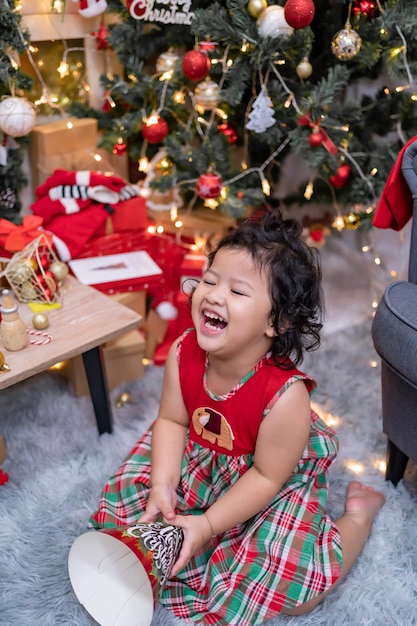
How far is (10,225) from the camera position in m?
1.53

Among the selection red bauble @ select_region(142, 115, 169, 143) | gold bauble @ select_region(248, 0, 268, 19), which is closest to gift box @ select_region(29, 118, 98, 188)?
red bauble @ select_region(142, 115, 169, 143)

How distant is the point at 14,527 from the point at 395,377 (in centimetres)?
78

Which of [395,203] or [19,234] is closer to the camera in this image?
[395,203]

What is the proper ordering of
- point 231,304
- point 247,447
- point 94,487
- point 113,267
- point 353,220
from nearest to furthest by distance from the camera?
1. point 231,304
2. point 247,447
3. point 94,487
4. point 113,267
5. point 353,220

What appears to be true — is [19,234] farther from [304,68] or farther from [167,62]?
[304,68]

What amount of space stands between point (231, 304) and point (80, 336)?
0.46 metres

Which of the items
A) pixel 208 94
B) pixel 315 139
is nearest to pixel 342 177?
pixel 315 139

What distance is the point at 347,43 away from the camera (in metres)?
1.55

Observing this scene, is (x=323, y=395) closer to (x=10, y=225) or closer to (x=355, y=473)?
(x=355, y=473)

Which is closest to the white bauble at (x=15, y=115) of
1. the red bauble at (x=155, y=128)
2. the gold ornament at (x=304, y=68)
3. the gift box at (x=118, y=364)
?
the red bauble at (x=155, y=128)

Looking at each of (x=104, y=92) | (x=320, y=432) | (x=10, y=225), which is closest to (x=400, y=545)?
(x=320, y=432)

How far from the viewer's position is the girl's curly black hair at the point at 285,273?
1040 millimetres

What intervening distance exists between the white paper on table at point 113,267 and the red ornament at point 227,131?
16.5 inches

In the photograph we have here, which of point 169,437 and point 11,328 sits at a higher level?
point 11,328
